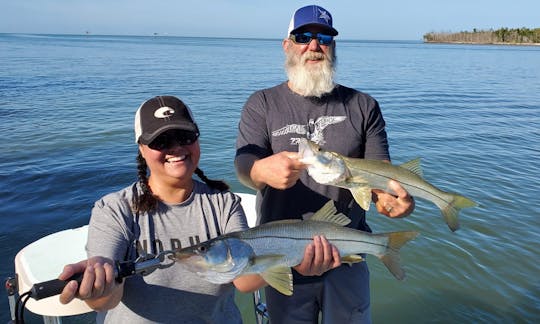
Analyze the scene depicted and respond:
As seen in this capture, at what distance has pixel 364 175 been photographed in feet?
10.8

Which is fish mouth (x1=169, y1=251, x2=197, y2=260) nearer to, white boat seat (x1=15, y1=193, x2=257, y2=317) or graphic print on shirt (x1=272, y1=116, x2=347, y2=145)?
white boat seat (x1=15, y1=193, x2=257, y2=317)

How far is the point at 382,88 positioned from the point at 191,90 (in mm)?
12541

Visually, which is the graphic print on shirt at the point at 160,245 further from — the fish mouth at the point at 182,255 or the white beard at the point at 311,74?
the white beard at the point at 311,74

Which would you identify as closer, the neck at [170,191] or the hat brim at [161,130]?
the hat brim at [161,130]

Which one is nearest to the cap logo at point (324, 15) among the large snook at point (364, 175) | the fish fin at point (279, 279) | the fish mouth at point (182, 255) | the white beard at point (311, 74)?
the white beard at point (311, 74)

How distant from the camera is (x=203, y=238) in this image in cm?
279

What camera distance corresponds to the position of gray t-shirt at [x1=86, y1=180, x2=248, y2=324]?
2.58 m

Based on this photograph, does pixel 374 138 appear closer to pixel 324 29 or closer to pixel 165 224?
pixel 324 29

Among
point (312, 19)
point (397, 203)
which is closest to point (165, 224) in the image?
point (397, 203)

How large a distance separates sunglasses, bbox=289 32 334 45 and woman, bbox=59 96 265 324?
139 centimetres

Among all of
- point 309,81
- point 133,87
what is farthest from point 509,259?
point 133,87

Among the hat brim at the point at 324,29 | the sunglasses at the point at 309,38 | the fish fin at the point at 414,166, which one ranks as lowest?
the fish fin at the point at 414,166

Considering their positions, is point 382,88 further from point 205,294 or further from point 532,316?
point 205,294

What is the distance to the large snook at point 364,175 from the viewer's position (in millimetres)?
3018
